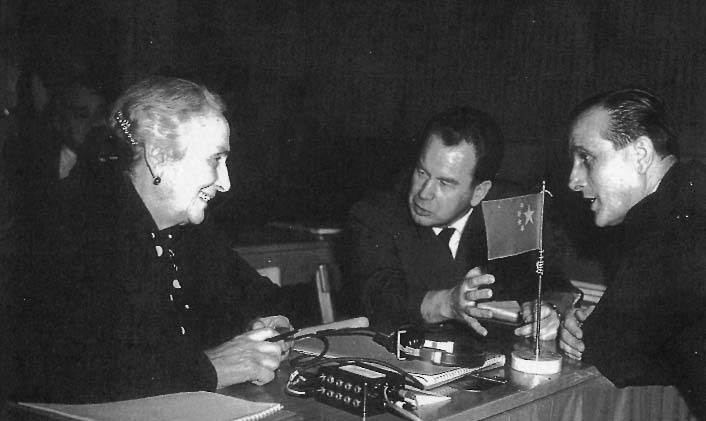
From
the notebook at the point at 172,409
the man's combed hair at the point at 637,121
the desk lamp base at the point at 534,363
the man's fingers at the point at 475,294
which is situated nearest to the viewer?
the notebook at the point at 172,409

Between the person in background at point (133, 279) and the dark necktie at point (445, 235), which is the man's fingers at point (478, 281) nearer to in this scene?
the person in background at point (133, 279)

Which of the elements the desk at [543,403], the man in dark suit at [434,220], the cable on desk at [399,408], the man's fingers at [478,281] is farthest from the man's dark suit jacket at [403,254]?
the cable on desk at [399,408]

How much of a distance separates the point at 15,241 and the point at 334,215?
10.8ft

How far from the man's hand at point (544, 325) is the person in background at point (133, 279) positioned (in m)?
0.64

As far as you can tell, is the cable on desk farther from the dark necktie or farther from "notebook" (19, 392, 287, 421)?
the dark necktie

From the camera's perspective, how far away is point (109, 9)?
14.5 ft

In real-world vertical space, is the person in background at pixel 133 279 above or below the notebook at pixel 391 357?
above

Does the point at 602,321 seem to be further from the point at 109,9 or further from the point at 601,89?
the point at 109,9

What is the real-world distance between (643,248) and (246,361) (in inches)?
41.7

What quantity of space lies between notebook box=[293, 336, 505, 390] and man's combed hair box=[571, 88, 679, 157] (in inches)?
30.4

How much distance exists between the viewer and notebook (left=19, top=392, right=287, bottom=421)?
1199mm

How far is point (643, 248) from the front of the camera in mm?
1898

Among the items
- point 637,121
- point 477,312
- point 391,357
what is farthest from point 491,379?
point 637,121

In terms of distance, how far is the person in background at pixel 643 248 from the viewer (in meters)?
1.74
